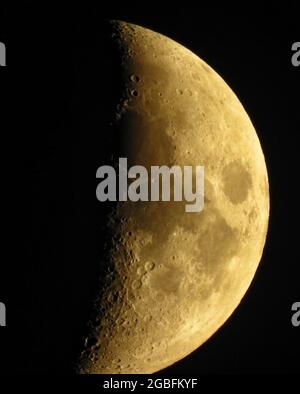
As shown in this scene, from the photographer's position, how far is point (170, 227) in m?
4.74

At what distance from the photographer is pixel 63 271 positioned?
4.57m

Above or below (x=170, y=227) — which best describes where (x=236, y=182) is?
above

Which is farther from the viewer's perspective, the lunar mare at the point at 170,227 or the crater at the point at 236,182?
the crater at the point at 236,182

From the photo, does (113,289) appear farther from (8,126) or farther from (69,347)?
(8,126)

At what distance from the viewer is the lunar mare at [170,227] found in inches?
186

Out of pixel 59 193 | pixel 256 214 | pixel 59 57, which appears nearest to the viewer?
pixel 59 193

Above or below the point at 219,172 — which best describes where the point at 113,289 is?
below

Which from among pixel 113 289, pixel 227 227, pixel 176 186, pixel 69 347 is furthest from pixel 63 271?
pixel 227 227

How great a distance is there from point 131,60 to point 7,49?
3.61ft

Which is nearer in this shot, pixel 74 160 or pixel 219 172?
pixel 74 160

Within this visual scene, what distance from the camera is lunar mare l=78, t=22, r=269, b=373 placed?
4723mm

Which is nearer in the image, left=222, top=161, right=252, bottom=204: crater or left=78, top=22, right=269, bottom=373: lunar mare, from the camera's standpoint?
left=78, top=22, right=269, bottom=373: lunar mare

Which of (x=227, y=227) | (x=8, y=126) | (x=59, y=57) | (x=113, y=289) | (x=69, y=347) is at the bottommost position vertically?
(x=69, y=347)

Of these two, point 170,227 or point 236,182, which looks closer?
point 170,227
